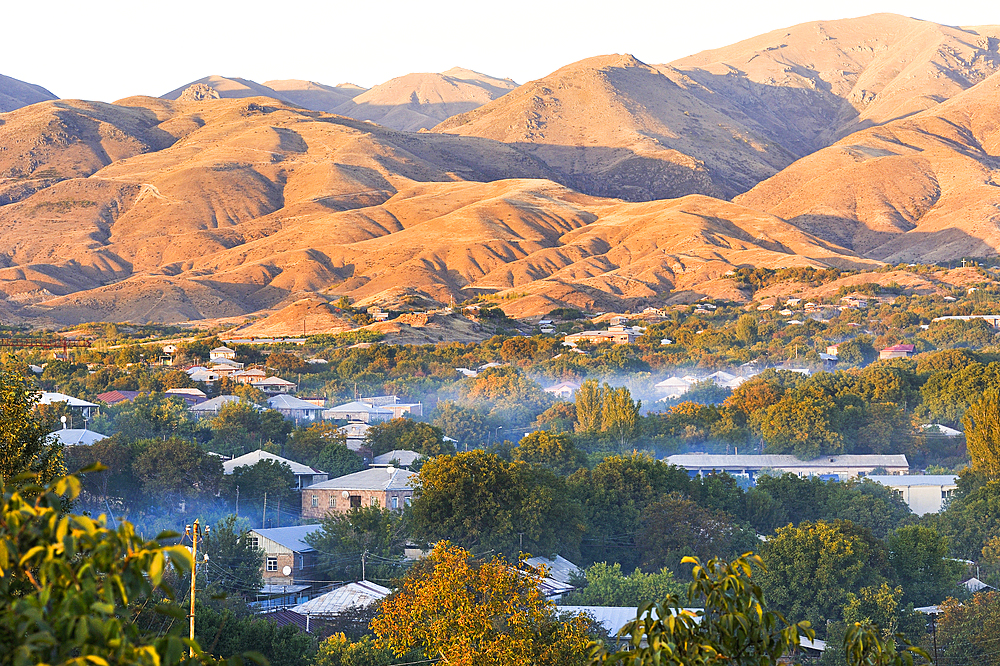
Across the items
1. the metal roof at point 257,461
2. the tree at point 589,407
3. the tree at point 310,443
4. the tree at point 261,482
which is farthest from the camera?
the tree at point 589,407

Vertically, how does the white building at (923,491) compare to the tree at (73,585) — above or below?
below

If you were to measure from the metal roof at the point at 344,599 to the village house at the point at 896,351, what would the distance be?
8964cm

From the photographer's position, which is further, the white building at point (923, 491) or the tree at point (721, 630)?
the white building at point (923, 491)

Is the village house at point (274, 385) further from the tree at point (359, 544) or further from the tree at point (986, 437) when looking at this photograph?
the tree at point (359, 544)

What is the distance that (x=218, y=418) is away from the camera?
7425 cm

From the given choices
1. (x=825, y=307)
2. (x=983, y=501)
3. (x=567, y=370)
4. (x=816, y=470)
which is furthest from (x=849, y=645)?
(x=825, y=307)

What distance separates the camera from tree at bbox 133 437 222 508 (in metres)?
50.3

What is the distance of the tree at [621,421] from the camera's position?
241 feet

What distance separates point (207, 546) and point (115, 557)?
33.4 meters

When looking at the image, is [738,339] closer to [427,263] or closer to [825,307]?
[825,307]

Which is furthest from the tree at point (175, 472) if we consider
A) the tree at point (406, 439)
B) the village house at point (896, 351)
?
the village house at point (896, 351)

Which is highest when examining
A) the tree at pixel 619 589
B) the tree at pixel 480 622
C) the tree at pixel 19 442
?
the tree at pixel 19 442

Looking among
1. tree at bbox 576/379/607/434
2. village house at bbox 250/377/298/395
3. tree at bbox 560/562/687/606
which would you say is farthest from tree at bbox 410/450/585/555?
village house at bbox 250/377/298/395

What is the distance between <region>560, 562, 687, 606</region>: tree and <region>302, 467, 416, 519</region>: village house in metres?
13.3
